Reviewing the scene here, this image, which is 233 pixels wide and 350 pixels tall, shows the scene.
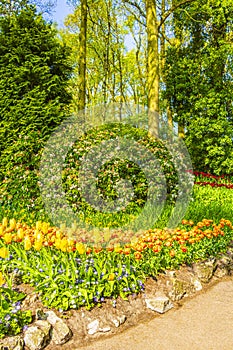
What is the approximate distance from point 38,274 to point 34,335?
2.20ft

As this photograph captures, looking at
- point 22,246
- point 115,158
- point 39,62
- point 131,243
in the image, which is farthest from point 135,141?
point 22,246

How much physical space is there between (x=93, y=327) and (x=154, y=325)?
0.62m

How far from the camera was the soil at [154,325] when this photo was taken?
3332 millimetres

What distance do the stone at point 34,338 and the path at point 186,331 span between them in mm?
355

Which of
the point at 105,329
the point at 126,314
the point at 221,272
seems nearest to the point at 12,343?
the point at 105,329

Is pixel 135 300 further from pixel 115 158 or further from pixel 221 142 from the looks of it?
pixel 221 142

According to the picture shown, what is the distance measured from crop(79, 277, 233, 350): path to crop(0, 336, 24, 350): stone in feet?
1.75

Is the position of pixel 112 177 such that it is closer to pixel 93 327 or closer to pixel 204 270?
pixel 204 270

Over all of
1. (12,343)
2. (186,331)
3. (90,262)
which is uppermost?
(90,262)

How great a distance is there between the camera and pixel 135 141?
7.46 meters

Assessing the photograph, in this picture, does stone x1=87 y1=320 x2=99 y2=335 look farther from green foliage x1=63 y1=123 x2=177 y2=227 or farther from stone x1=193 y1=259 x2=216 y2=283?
green foliage x1=63 y1=123 x2=177 y2=227

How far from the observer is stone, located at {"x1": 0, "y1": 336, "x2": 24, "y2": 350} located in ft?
9.96

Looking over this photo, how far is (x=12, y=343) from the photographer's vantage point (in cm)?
307

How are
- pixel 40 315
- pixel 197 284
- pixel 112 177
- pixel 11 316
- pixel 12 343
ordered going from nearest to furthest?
pixel 12 343 → pixel 11 316 → pixel 40 315 → pixel 197 284 → pixel 112 177
